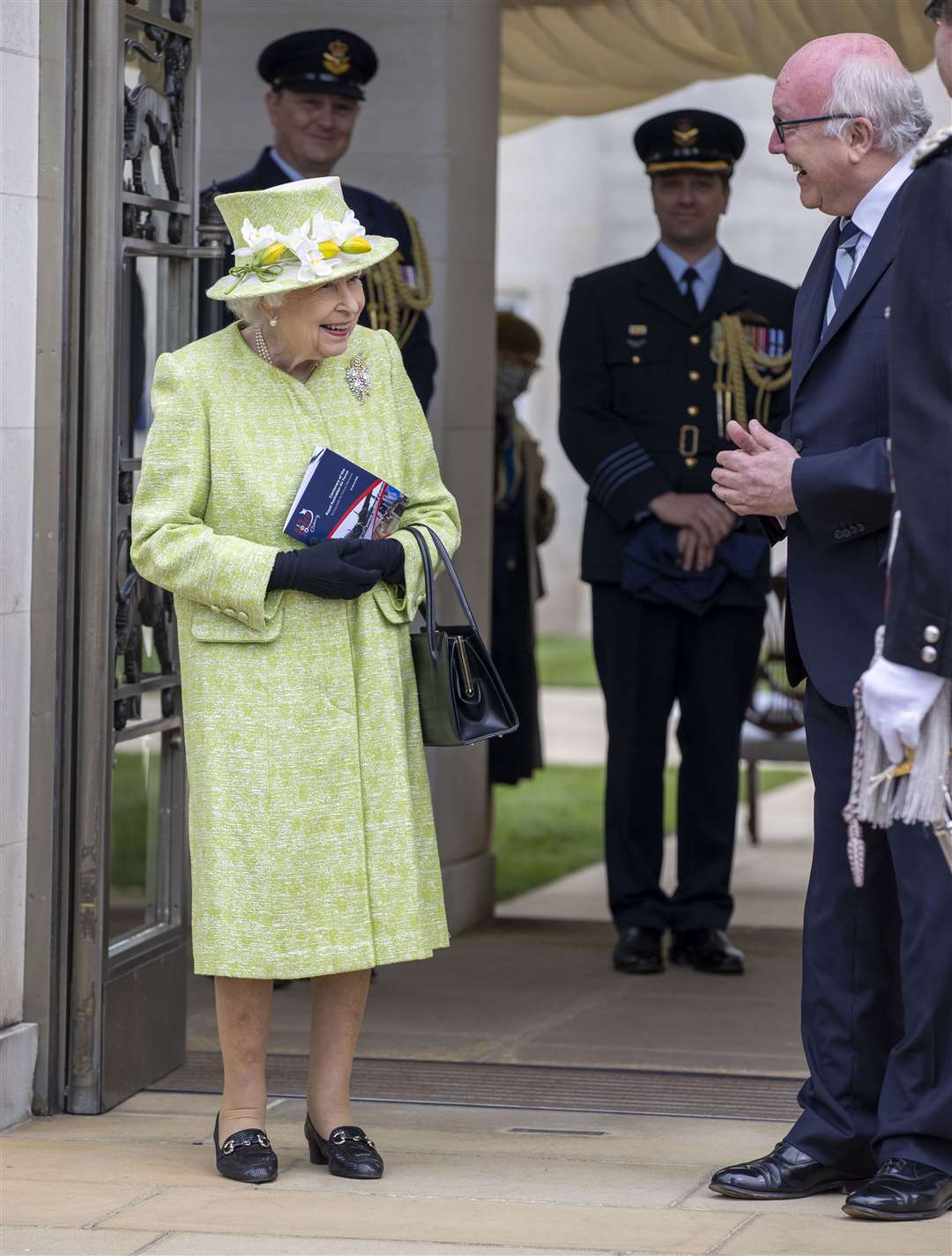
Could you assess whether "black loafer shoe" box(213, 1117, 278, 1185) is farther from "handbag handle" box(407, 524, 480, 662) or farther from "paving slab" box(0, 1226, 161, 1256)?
"handbag handle" box(407, 524, 480, 662)

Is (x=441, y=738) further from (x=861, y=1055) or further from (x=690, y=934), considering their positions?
(x=690, y=934)

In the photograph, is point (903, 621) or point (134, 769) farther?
point (134, 769)

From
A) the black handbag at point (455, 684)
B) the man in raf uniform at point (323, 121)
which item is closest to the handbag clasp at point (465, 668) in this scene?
the black handbag at point (455, 684)

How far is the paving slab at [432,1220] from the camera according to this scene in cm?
312

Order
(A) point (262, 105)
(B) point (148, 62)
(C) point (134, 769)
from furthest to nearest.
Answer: (A) point (262, 105), (C) point (134, 769), (B) point (148, 62)

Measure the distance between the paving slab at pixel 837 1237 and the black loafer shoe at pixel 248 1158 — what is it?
0.78 metres

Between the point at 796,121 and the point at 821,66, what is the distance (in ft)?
0.28

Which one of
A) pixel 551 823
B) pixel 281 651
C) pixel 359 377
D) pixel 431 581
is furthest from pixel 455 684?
pixel 551 823

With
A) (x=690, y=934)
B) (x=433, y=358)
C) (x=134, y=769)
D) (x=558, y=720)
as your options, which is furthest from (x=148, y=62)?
(x=558, y=720)

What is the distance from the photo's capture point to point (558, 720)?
12305 millimetres

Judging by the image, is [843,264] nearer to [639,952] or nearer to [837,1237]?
[837,1237]

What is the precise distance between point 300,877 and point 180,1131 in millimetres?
700

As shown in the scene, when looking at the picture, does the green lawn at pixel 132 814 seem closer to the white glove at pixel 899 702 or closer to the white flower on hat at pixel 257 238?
the white flower on hat at pixel 257 238

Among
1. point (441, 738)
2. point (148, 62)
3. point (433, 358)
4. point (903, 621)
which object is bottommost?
point (441, 738)
